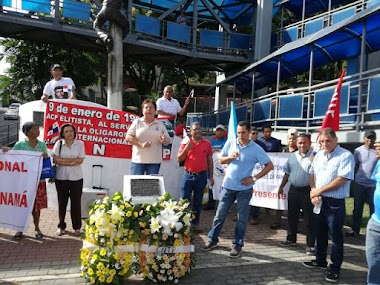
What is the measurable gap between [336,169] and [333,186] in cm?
20

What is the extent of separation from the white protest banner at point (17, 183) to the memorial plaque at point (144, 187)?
1.67 meters

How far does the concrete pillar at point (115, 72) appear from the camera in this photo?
10058mm

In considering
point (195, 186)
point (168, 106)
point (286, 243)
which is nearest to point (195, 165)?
point (195, 186)

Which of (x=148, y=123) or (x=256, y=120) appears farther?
(x=256, y=120)

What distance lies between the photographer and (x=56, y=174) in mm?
5277

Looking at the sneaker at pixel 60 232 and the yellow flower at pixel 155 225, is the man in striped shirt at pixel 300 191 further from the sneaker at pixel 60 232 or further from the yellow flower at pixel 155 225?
the sneaker at pixel 60 232

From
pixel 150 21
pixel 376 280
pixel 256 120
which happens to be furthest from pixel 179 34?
pixel 376 280

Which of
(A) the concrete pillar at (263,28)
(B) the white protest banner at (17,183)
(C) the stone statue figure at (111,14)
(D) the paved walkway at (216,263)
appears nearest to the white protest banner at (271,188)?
(D) the paved walkway at (216,263)

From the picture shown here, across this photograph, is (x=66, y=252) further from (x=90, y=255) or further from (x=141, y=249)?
(x=141, y=249)

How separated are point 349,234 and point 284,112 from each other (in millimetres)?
4681

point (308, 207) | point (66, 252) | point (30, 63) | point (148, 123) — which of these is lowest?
point (66, 252)

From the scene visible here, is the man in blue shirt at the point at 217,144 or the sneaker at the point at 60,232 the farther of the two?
the man in blue shirt at the point at 217,144

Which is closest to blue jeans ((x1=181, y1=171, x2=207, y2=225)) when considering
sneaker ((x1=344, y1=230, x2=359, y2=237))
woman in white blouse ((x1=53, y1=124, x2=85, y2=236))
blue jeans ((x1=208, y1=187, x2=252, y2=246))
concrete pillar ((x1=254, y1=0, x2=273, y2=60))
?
blue jeans ((x1=208, y1=187, x2=252, y2=246))

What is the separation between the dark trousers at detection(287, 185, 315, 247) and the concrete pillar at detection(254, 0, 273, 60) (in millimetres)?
13110
